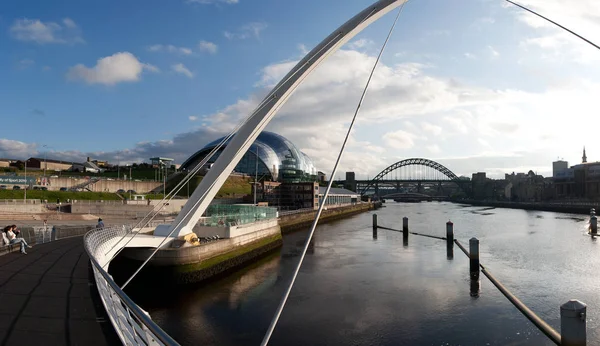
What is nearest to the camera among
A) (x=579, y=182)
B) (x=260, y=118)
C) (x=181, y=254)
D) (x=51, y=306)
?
(x=51, y=306)

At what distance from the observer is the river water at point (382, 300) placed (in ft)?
44.4

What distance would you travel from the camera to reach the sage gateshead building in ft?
352

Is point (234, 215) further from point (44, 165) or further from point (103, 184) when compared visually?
point (44, 165)

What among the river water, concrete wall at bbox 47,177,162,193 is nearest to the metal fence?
the river water

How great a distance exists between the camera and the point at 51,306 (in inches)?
304

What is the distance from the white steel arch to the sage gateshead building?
8000 cm

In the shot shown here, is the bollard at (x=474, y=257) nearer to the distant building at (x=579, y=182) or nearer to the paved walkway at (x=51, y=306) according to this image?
the paved walkway at (x=51, y=306)

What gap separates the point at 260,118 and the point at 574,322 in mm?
15777

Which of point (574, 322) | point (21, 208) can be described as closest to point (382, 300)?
point (574, 322)

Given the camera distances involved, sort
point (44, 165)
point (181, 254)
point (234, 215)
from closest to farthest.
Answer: point (181, 254), point (234, 215), point (44, 165)

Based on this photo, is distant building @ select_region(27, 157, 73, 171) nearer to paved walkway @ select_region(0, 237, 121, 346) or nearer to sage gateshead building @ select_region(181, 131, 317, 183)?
sage gateshead building @ select_region(181, 131, 317, 183)

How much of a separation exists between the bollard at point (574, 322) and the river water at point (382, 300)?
3449 millimetres

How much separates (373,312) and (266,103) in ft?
39.0

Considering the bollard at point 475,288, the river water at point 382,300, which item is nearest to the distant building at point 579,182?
the river water at point 382,300
